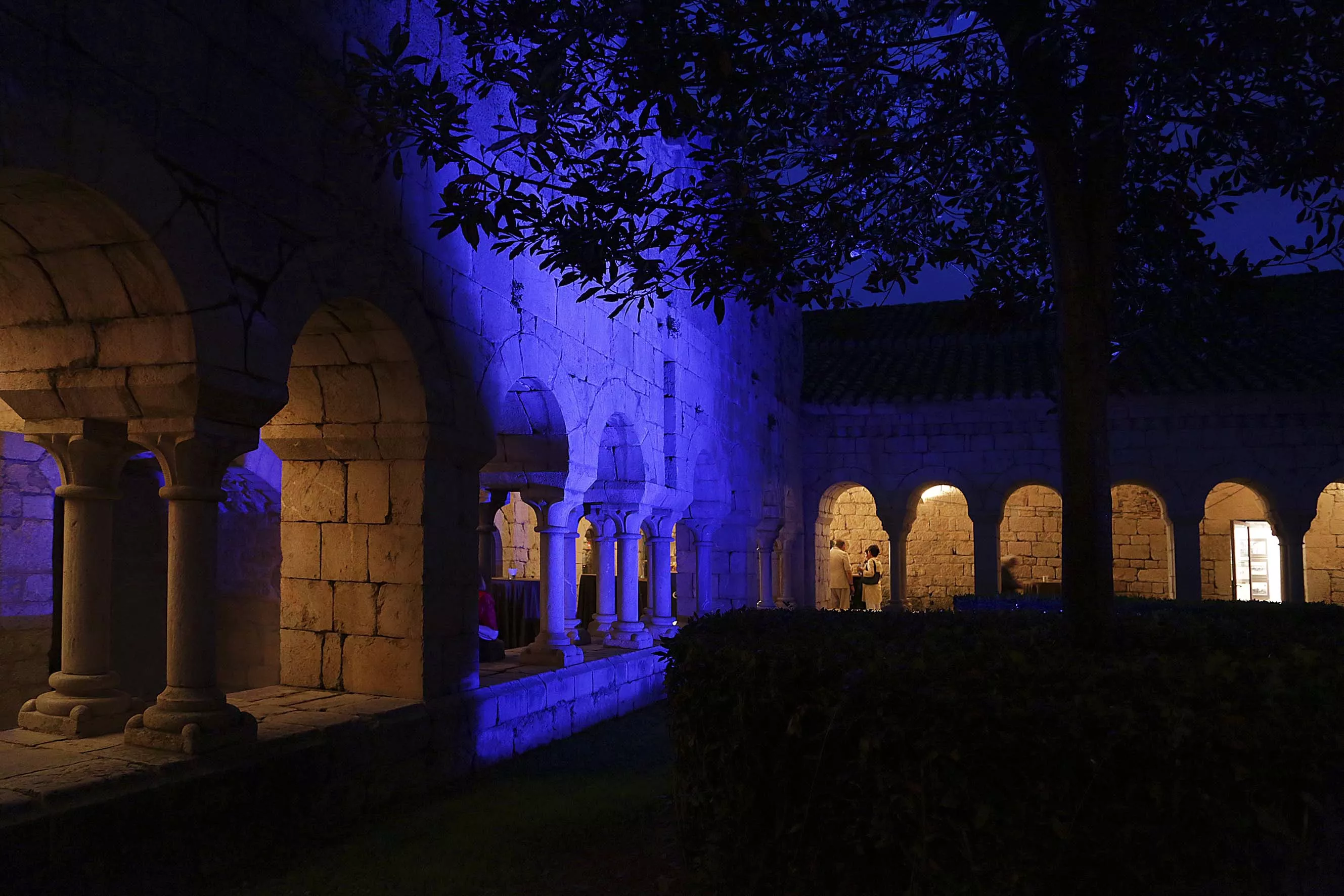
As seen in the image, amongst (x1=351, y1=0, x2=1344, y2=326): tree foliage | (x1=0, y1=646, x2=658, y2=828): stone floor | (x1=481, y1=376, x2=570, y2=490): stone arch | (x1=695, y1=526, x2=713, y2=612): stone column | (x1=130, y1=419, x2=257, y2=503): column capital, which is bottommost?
(x1=0, y1=646, x2=658, y2=828): stone floor

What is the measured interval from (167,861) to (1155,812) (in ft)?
10.3

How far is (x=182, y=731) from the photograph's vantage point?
144 inches

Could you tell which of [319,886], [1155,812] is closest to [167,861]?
[319,886]

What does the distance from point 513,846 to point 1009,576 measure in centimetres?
1351

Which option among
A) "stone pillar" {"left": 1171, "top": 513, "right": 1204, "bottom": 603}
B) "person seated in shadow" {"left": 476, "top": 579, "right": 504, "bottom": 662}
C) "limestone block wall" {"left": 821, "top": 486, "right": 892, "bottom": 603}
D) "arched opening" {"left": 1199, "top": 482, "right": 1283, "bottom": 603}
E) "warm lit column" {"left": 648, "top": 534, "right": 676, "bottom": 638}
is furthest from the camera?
"limestone block wall" {"left": 821, "top": 486, "right": 892, "bottom": 603}

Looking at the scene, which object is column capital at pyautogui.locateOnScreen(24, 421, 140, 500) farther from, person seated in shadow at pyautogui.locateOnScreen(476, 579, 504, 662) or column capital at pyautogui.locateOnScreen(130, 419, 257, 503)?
person seated in shadow at pyautogui.locateOnScreen(476, 579, 504, 662)

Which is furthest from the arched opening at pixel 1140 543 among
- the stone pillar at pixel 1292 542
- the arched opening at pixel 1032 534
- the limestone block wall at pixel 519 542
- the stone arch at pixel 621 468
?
the stone arch at pixel 621 468

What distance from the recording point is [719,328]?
1048 cm

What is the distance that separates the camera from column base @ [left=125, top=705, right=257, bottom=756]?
11.9 ft

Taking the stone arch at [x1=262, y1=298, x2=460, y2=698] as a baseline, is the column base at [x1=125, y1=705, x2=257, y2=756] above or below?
below

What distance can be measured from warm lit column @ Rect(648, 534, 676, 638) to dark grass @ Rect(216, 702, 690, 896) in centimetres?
364

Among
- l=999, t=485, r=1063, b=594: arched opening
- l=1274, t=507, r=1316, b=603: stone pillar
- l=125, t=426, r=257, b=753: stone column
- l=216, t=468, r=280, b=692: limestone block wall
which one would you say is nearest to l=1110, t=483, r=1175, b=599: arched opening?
l=999, t=485, r=1063, b=594: arched opening

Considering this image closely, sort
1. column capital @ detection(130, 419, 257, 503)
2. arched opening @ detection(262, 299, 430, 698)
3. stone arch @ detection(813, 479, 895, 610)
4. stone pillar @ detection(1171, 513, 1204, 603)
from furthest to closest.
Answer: stone arch @ detection(813, 479, 895, 610), stone pillar @ detection(1171, 513, 1204, 603), arched opening @ detection(262, 299, 430, 698), column capital @ detection(130, 419, 257, 503)

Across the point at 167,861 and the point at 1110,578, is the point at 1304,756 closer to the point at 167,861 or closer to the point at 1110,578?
the point at 1110,578
